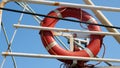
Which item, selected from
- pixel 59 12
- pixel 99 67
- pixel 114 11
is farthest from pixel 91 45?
pixel 114 11

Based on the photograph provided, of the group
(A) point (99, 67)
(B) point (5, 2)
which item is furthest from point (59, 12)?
(B) point (5, 2)

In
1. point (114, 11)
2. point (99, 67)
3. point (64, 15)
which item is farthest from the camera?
point (64, 15)

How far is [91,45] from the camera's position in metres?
4.05

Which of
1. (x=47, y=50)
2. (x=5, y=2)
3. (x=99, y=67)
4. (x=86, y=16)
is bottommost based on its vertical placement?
(x=99, y=67)

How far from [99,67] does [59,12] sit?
1.01 m

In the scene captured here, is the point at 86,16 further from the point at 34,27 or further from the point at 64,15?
the point at 34,27

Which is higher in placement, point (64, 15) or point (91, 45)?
point (64, 15)

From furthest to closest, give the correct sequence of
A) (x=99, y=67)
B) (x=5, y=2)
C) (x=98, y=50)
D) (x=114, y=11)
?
(x=98, y=50) < (x=99, y=67) < (x=114, y=11) < (x=5, y=2)

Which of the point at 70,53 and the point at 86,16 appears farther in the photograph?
the point at 86,16

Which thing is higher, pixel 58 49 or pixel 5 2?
pixel 5 2

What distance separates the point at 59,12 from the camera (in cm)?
417

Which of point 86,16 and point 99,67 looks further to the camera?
point 86,16

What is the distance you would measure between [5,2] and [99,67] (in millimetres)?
1663

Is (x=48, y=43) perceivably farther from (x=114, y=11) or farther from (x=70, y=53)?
(x=114, y=11)
